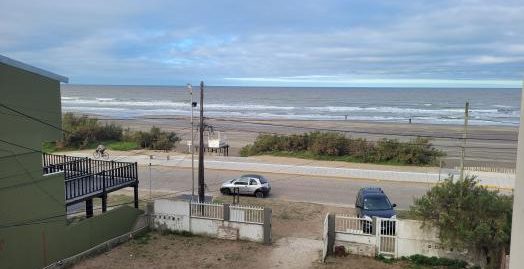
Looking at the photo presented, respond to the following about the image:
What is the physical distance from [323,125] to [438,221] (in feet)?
170

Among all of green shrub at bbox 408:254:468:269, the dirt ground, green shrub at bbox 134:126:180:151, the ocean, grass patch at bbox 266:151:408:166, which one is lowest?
the dirt ground

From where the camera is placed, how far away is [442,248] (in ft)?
49.6

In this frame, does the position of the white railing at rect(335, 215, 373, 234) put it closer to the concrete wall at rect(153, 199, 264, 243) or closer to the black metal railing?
the concrete wall at rect(153, 199, 264, 243)

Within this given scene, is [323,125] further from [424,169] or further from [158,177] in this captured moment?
[158,177]

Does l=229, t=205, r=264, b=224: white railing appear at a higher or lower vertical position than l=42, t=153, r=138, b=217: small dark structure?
lower

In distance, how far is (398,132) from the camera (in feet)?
192

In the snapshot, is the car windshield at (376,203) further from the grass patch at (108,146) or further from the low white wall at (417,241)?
the grass patch at (108,146)

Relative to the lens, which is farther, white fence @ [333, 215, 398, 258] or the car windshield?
the car windshield

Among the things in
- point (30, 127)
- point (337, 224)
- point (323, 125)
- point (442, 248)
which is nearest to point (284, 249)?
point (337, 224)

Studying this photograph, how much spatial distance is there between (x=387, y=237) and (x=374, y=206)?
328 cm

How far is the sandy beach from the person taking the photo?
4262 cm

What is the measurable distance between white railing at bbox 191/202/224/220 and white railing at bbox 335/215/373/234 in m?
4.19

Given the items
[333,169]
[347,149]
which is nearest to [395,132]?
[347,149]

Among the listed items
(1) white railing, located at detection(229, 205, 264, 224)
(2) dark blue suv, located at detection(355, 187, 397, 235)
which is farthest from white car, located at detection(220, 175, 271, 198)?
(1) white railing, located at detection(229, 205, 264, 224)
